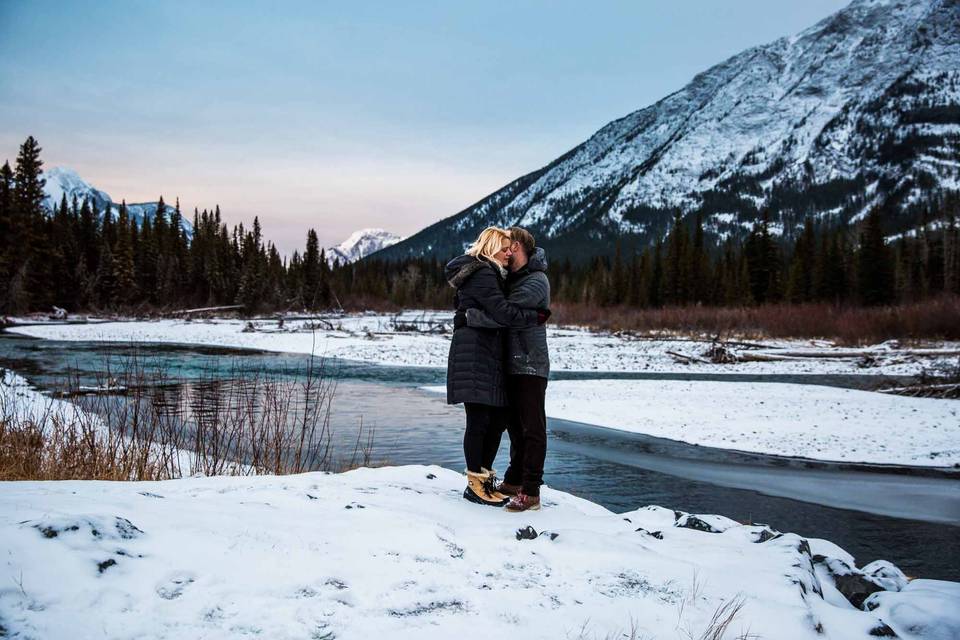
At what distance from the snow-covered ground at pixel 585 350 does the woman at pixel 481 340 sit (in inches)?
407

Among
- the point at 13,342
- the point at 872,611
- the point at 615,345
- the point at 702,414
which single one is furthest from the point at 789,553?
the point at 13,342

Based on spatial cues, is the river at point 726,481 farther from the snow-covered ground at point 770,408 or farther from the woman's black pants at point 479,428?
the woman's black pants at point 479,428

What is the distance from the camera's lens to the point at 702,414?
37.4 ft

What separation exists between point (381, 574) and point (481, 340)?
1.85m

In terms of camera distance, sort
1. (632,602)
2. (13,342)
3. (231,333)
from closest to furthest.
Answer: (632,602), (13,342), (231,333)

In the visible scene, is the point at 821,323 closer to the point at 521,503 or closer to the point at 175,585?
the point at 521,503

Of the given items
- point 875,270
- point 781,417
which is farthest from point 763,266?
point 781,417

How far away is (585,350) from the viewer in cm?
2603

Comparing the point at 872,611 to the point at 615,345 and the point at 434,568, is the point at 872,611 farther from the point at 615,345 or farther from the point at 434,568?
the point at 615,345

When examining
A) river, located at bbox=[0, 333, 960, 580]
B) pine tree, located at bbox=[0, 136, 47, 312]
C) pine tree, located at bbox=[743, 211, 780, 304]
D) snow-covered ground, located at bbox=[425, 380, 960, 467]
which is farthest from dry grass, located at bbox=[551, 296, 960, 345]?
pine tree, located at bbox=[0, 136, 47, 312]

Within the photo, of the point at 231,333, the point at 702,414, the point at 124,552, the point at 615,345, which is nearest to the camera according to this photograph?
the point at 124,552

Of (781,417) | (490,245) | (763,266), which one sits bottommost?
(781,417)

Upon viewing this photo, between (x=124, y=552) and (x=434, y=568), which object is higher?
(x=124, y=552)

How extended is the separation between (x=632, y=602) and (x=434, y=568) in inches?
38.0
